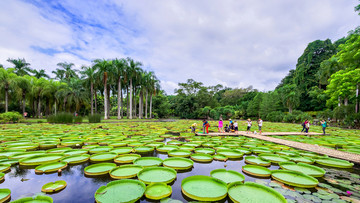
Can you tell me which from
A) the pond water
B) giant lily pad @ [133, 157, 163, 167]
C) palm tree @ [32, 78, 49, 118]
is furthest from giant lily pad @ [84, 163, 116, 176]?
palm tree @ [32, 78, 49, 118]

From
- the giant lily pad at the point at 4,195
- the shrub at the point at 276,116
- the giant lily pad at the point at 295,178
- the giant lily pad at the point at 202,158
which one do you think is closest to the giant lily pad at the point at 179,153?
the giant lily pad at the point at 202,158

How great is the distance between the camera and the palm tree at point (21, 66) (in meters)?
32.1

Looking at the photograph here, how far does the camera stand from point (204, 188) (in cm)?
302

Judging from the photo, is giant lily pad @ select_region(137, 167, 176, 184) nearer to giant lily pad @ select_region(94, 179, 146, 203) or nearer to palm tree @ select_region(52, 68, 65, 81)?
giant lily pad @ select_region(94, 179, 146, 203)

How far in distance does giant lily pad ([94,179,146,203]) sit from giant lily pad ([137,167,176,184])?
0.94 ft

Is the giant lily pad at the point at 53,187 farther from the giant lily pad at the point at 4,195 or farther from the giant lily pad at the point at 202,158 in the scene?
the giant lily pad at the point at 202,158

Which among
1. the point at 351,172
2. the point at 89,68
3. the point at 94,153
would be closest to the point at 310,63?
the point at 351,172

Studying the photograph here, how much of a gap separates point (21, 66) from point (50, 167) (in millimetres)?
45112

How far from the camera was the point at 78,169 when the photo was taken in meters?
4.27

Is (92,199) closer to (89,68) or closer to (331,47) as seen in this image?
(89,68)

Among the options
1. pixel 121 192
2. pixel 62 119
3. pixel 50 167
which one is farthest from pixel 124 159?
pixel 62 119

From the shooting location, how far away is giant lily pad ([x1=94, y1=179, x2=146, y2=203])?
2523 millimetres

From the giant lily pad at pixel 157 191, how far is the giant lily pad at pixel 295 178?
2755 millimetres

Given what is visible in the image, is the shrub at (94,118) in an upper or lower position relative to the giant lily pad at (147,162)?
upper
